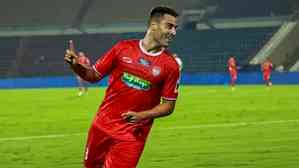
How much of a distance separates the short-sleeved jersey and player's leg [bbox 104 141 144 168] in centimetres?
8

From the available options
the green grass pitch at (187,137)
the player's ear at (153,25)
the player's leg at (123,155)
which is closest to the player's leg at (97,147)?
the player's leg at (123,155)

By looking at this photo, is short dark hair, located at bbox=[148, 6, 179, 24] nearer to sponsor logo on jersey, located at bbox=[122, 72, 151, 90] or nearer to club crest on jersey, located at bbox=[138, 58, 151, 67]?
club crest on jersey, located at bbox=[138, 58, 151, 67]

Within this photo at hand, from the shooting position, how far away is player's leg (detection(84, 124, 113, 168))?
26.3 ft

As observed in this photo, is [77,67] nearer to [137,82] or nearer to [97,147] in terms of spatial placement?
[137,82]

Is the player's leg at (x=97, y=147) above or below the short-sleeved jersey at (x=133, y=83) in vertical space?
below

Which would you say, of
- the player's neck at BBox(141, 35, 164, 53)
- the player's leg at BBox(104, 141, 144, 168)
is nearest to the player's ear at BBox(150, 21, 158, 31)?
the player's neck at BBox(141, 35, 164, 53)

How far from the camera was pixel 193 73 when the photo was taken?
61.4 meters

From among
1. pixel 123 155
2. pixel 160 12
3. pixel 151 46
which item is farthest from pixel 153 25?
pixel 123 155

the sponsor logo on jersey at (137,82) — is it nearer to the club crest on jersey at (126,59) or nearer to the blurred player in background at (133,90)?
the blurred player in background at (133,90)

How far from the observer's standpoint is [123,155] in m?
7.80

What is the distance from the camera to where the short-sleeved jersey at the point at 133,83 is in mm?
7836

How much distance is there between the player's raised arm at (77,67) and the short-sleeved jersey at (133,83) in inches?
3.3

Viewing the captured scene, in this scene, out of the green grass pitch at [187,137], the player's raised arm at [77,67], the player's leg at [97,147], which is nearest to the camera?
the player's raised arm at [77,67]

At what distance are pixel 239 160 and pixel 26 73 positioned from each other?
5379cm
